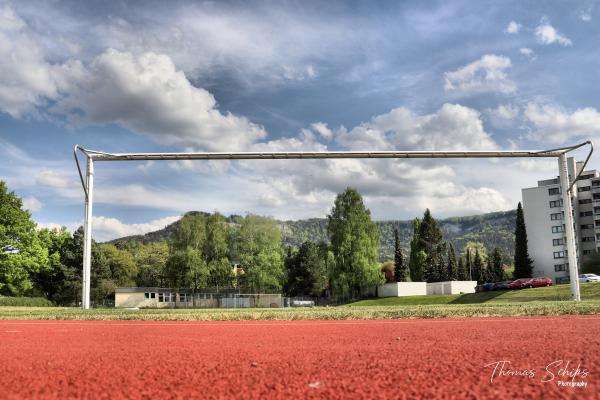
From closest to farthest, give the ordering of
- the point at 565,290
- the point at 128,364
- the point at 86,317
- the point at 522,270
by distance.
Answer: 1. the point at 128,364
2. the point at 86,317
3. the point at 565,290
4. the point at 522,270

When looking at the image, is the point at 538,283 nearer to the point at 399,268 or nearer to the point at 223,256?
the point at 223,256

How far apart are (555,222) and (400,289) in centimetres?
5338

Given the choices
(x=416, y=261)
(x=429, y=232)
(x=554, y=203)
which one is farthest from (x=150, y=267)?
(x=554, y=203)

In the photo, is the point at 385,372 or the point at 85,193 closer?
the point at 385,372

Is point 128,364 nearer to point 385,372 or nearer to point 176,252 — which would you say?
point 385,372

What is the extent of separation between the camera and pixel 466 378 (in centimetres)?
461

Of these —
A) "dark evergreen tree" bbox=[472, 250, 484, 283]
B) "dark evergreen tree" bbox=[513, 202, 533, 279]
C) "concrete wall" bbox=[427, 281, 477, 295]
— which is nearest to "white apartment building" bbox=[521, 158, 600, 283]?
"dark evergreen tree" bbox=[472, 250, 484, 283]

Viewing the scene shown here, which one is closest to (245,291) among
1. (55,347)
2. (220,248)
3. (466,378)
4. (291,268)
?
(220,248)

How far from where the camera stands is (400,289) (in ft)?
224

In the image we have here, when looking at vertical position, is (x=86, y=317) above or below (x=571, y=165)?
below

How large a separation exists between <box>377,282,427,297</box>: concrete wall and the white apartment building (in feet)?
146

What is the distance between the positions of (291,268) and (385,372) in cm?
7464

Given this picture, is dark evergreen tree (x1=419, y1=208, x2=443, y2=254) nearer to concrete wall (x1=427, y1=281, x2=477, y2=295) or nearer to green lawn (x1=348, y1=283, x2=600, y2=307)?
concrete wall (x1=427, y1=281, x2=477, y2=295)

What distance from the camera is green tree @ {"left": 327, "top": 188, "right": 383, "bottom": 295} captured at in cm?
6084
